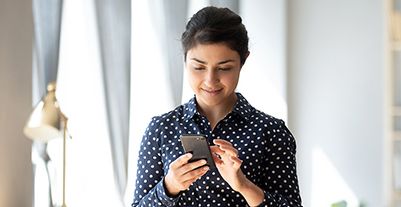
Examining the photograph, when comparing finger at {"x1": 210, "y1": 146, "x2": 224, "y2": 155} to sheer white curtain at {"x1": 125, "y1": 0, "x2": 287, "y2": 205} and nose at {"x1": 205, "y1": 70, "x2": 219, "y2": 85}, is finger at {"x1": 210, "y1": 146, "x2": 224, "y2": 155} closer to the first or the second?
nose at {"x1": 205, "y1": 70, "x2": 219, "y2": 85}

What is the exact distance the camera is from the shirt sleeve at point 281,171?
5.15 ft

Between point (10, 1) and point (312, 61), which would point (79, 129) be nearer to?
point (10, 1)

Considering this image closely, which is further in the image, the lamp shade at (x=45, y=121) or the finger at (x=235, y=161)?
the lamp shade at (x=45, y=121)

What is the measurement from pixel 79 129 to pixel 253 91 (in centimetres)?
90

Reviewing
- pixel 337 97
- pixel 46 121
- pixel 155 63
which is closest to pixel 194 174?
pixel 46 121

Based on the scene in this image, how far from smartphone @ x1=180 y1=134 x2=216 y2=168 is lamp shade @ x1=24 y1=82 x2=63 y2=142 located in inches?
26.0

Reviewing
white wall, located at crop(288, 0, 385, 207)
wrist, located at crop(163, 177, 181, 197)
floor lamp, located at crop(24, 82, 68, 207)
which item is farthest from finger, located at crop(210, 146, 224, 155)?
white wall, located at crop(288, 0, 385, 207)

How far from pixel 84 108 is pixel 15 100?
69cm

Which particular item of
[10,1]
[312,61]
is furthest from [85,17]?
[312,61]

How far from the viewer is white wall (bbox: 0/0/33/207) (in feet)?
6.45

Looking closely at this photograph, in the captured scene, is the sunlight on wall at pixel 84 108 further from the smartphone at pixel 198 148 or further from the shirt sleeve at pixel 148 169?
the smartphone at pixel 198 148

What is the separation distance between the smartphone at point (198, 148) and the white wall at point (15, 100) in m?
0.72

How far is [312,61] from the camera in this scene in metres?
3.27

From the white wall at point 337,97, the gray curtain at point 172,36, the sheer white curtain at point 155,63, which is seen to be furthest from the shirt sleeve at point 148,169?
the white wall at point 337,97
